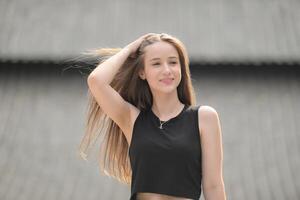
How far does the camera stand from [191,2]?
8430 millimetres

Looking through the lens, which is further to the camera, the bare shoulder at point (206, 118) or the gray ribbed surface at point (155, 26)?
the gray ribbed surface at point (155, 26)

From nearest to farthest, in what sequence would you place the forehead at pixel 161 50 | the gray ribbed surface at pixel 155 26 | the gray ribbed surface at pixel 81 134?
the forehead at pixel 161 50
the gray ribbed surface at pixel 81 134
the gray ribbed surface at pixel 155 26

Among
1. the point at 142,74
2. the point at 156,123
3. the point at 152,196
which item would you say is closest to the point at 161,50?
the point at 142,74

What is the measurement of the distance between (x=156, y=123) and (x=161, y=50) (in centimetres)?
36

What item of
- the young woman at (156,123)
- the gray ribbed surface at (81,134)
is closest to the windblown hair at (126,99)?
the young woman at (156,123)

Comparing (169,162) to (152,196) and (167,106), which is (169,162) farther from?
(167,106)

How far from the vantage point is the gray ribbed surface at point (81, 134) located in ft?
20.5

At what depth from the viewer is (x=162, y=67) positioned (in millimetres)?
3260

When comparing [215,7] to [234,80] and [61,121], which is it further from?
[61,121]

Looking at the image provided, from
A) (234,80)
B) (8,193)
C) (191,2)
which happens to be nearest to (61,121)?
(8,193)

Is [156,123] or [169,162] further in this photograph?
[156,123]

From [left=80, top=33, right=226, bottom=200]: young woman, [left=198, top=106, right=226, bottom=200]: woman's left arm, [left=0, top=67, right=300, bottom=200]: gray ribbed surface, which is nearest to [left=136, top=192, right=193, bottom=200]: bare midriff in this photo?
[left=80, top=33, right=226, bottom=200]: young woman

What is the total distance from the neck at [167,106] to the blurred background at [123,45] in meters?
2.82

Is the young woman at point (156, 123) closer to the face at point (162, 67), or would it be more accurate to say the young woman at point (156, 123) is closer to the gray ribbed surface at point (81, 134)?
the face at point (162, 67)
